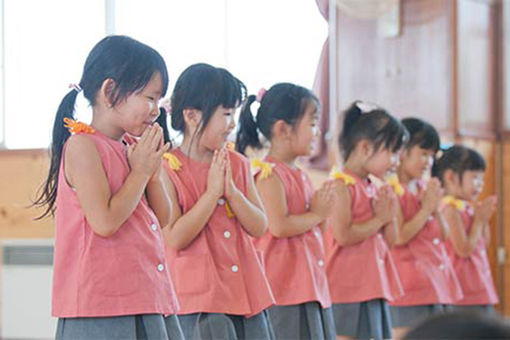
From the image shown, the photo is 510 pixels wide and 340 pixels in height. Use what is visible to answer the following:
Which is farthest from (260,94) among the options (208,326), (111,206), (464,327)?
(464,327)

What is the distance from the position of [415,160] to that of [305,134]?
0.84m

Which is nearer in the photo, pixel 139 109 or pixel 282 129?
pixel 139 109

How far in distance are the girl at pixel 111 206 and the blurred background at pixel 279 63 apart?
125 centimetres

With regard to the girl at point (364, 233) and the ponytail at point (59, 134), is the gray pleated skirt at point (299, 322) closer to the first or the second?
the girl at point (364, 233)

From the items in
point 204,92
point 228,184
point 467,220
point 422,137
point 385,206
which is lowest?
point 467,220

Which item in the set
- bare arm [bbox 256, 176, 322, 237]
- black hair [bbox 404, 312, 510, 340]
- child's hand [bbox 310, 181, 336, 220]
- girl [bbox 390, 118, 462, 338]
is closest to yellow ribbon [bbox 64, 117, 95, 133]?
bare arm [bbox 256, 176, 322, 237]

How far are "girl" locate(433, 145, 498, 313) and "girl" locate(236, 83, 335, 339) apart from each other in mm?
1174

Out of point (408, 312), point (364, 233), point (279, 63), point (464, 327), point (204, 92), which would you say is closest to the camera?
point (464, 327)

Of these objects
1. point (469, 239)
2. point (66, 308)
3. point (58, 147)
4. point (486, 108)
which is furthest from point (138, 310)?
point (486, 108)

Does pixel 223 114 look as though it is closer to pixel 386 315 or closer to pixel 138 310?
pixel 138 310

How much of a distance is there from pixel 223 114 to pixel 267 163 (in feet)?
1.20

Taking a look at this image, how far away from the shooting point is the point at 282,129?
2.53 m

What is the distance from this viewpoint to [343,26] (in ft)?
15.5

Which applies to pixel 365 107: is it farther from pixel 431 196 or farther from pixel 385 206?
pixel 431 196
